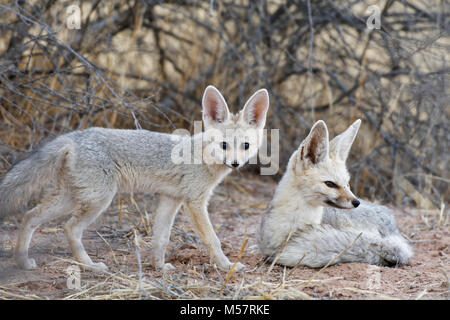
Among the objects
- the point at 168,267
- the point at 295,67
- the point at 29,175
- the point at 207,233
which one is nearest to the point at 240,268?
the point at 207,233

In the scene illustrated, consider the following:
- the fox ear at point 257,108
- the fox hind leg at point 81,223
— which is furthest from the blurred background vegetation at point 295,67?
the fox hind leg at point 81,223

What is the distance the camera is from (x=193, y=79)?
7203mm

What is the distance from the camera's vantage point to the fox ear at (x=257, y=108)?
3.80 metres

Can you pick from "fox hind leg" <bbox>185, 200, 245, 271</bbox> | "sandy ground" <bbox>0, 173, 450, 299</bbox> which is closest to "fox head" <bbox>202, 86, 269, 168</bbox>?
"fox hind leg" <bbox>185, 200, 245, 271</bbox>

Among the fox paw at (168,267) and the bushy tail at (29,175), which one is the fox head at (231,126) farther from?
the bushy tail at (29,175)

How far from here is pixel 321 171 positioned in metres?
3.41

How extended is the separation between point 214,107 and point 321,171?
0.98 meters

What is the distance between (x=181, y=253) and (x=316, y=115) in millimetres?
4225

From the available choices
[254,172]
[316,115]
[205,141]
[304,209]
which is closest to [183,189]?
[205,141]

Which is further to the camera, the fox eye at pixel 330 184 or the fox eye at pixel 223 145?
the fox eye at pixel 223 145

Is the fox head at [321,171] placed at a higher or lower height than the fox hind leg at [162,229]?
higher

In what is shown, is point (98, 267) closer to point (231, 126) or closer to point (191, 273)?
point (191, 273)

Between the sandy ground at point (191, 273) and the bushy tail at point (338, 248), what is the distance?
7 cm
